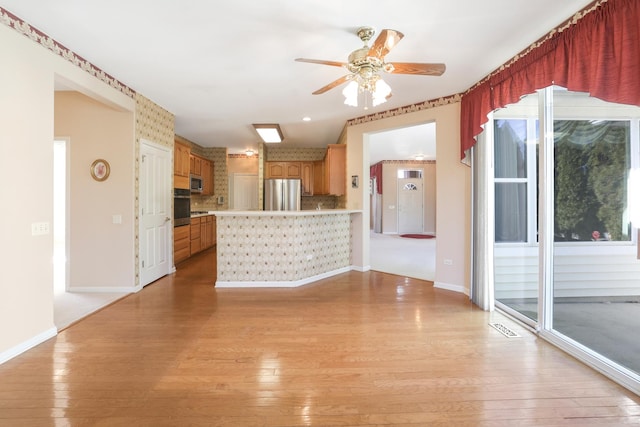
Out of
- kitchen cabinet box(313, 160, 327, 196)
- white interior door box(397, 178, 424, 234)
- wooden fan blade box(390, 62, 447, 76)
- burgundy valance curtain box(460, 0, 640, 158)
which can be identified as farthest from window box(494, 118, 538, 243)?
white interior door box(397, 178, 424, 234)

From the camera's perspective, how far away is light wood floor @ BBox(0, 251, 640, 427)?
166cm

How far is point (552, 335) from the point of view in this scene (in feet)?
8.29

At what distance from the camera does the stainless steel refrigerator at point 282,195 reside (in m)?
6.88

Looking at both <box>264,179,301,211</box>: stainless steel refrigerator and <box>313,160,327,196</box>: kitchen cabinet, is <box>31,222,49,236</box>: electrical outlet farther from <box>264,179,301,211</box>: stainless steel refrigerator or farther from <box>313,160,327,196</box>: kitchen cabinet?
<box>313,160,327,196</box>: kitchen cabinet

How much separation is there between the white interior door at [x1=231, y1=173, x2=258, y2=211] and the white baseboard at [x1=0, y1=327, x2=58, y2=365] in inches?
218

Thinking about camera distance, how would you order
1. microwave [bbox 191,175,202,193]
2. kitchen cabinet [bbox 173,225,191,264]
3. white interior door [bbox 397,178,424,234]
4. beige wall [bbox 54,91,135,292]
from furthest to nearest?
1. white interior door [bbox 397,178,424,234]
2. microwave [bbox 191,175,202,193]
3. kitchen cabinet [bbox 173,225,191,264]
4. beige wall [bbox 54,91,135,292]

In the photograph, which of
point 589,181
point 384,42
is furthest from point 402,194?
point 384,42

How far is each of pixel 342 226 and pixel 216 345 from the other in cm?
303

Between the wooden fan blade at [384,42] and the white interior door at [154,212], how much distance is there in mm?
3473

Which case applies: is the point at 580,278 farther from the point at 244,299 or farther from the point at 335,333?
the point at 244,299

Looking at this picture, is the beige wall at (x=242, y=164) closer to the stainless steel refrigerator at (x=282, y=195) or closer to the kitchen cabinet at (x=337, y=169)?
the stainless steel refrigerator at (x=282, y=195)

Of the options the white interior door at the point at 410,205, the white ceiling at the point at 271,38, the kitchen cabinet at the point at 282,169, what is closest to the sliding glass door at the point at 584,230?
the white ceiling at the point at 271,38

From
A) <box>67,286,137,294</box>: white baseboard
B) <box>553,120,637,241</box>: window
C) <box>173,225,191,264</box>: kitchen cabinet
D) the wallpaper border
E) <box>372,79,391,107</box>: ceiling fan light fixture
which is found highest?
the wallpaper border

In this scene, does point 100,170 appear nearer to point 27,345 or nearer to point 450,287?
point 27,345
